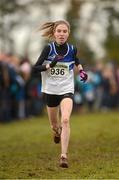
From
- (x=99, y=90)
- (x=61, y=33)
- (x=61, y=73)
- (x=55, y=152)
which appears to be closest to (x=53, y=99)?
(x=61, y=73)

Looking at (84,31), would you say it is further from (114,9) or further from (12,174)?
(12,174)

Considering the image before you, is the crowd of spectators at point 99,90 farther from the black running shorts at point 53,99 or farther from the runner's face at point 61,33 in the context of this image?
the runner's face at point 61,33

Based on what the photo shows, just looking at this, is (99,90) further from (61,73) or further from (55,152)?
(61,73)

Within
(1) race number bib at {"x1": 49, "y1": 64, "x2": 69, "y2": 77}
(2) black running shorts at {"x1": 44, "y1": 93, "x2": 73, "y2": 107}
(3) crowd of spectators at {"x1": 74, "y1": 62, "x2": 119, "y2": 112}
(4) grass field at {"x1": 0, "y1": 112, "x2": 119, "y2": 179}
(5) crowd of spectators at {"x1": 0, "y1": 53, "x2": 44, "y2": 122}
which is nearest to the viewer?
(4) grass field at {"x1": 0, "y1": 112, "x2": 119, "y2": 179}

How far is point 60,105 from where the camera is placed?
37.6 ft

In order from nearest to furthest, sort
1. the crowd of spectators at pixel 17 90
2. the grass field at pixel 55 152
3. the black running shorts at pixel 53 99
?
the grass field at pixel 55 152, the black running shorts at pixel 53 99, the crowd of spectators at pixel 17 90

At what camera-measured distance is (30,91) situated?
24734 millimetres

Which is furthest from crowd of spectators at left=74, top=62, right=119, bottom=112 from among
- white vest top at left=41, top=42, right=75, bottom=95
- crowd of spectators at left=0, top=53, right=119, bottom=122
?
white vest top at left=41, top=42, right=75, bottom=95

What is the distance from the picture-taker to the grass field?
10.1 meters

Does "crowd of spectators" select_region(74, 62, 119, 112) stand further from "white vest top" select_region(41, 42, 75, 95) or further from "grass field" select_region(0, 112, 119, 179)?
"white vest top" select_region(41, 42, 75, 95)

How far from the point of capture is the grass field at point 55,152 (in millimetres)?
10070

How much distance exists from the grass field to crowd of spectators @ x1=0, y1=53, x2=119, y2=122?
1.61m

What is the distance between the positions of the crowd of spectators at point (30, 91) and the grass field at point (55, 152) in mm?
1606

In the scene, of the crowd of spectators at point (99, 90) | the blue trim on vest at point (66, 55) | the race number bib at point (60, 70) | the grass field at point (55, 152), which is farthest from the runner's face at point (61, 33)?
the crowd of spectators at point (99, 90)
